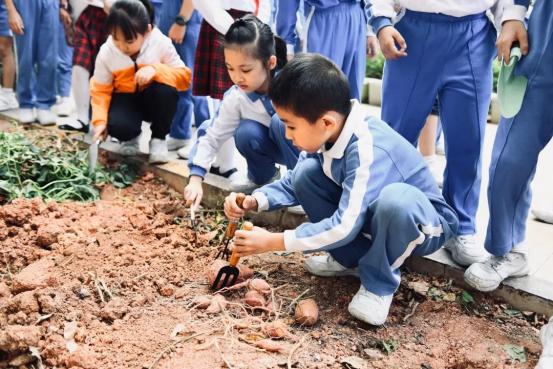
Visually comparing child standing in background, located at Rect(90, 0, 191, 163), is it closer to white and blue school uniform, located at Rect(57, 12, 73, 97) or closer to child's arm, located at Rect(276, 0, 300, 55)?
child's arm, located at Rect(276, 0, 300, 55)

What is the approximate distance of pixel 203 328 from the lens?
221cm

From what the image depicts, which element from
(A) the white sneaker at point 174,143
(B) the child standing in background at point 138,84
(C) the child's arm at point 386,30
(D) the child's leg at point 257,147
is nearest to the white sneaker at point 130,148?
(B) the child standing in background at point 138,84

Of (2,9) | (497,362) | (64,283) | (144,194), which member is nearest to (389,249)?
(497,362)

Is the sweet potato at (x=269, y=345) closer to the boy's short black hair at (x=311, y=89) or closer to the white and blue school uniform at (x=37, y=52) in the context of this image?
the boy's short black hair at (x=311, y=89)

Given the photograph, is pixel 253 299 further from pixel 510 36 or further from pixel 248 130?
pixel 510 36

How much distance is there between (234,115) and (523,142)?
1539mm

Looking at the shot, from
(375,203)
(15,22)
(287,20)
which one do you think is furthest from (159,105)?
(375,203)

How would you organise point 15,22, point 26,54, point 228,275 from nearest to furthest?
point 228,275 < point 15,22 < point 26,54

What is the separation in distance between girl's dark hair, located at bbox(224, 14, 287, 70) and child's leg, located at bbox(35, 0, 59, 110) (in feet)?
8.56

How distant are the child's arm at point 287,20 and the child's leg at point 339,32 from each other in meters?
0.09

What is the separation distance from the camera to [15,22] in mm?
4699

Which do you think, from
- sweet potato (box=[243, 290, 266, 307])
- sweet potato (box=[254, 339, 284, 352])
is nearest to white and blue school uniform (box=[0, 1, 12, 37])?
sweet potato (box=[243, 290, 266, 307])

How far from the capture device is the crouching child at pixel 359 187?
2139 mm

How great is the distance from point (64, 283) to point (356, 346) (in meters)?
1.29
